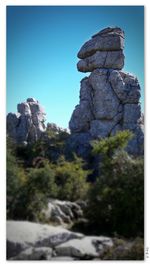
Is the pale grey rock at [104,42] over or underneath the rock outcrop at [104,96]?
over

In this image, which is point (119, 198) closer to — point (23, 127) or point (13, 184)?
point (13, 184)

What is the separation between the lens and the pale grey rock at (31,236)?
9184 millimetres

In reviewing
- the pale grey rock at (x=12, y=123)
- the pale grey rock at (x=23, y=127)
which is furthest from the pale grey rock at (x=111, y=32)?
the pale grey rock at (x=12, y=123)

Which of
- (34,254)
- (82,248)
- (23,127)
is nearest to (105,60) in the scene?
(23,127)

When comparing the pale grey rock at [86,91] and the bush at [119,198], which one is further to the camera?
the pale grey rock at [86,91]

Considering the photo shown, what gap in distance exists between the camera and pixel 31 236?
9.23 metres

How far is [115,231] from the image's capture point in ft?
31.8

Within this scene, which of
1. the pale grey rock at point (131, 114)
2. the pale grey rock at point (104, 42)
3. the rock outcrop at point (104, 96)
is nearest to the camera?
the pale grey rock at point (104, 42)

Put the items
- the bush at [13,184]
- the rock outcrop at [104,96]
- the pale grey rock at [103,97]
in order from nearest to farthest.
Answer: the bush at [13,184] < the rock outcrop at [104,96] < the pale grey rock at [103,97]

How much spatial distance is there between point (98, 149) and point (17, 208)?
1.91m

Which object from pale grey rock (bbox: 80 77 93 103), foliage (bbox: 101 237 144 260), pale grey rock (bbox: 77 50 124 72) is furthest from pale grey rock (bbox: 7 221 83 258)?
pale grey rock (bbox: 77 50 124 72)

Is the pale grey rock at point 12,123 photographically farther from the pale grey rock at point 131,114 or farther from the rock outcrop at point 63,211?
the pale grey rock at point 131,114

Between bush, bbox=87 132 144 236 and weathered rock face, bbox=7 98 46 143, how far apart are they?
5.65 feet

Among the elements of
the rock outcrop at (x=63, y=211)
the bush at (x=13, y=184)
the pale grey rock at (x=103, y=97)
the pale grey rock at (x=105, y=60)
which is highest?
the pale grey rock at (x=105, y=60)
